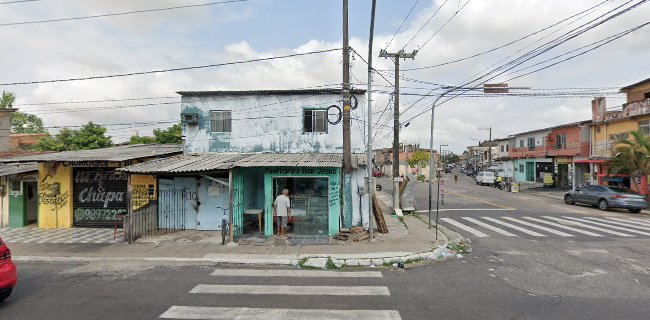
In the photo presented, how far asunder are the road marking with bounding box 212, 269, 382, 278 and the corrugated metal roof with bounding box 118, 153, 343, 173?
3.93 metres

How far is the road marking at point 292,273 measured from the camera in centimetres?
786

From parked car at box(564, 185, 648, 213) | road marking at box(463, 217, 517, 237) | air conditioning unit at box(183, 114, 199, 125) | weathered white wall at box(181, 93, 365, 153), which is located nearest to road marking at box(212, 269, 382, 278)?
weathered white wall at box(181, 93, 365, 153)

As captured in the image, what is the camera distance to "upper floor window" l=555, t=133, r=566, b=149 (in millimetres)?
34281

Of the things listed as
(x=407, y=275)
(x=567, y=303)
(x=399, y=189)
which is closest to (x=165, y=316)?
(x=407, y=275)

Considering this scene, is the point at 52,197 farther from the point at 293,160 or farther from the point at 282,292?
the point at 282,292

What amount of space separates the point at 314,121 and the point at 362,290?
8974 millimetres

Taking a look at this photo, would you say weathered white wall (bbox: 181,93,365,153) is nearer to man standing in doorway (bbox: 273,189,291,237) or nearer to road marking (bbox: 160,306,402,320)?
man standing in doorway (bbox: 273,189,291,237)

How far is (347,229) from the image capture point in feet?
39.9

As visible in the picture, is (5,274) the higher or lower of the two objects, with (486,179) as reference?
higher

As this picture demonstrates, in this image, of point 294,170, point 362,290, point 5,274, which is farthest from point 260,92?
point 5,274

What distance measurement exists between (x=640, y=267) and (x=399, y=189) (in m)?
11.3

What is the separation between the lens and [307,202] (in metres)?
12.1

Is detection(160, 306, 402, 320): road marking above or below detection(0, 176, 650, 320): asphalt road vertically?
above

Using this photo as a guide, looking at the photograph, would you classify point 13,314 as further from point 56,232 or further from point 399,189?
point 399,189
